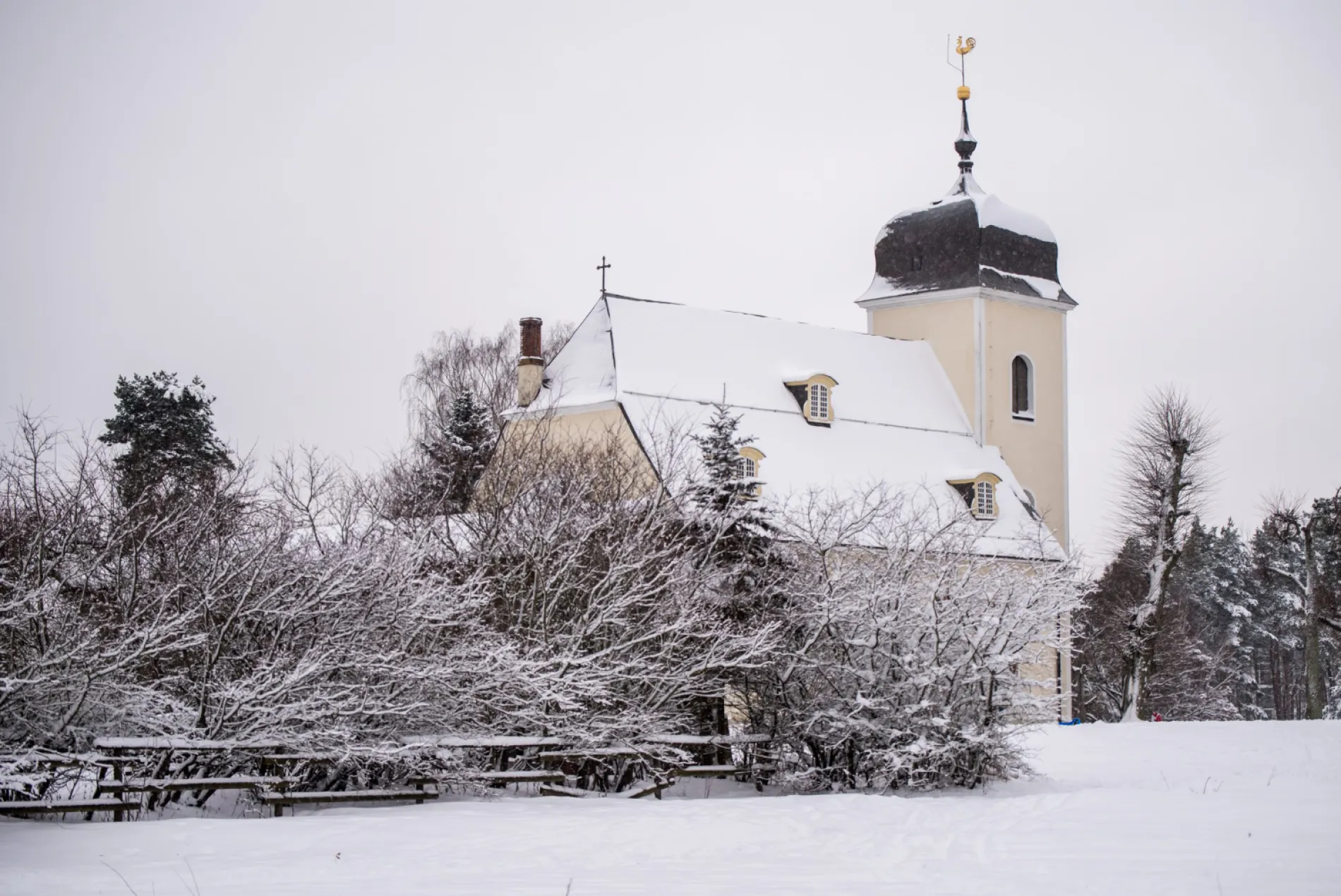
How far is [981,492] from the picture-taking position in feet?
114

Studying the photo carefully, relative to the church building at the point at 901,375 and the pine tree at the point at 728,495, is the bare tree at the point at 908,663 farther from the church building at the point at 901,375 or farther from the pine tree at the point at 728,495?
the church building at the point at 901,375

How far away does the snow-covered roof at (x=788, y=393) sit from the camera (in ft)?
101

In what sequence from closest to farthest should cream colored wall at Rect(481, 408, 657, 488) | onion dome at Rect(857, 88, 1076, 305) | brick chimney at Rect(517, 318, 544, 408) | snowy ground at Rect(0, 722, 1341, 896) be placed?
1. snowy ground at Rect(0, 722, 1341, 896)
2. cream colored wall at Rect(481, 408, 657, 488)
3. brick chimney at Rect(517, 318, 544, 408)
4. onion dome at Rect(857, 88, 1076, 305)

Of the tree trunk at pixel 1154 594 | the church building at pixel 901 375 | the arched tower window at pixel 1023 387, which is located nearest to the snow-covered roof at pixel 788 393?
the church building at pixel 901 375

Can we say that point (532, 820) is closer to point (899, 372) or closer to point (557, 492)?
point (557, 492)

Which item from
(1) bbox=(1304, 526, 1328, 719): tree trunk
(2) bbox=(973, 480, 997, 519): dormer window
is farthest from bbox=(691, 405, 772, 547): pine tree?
(1) bbox=(1304, 526, 1328, 719): tree trunk

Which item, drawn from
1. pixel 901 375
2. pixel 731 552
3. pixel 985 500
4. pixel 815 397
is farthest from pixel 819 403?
pixel 731 552

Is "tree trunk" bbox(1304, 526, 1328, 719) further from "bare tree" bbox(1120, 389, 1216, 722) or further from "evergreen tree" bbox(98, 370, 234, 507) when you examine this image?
"evergreen tree" bbox(98, 370, 234, 507)

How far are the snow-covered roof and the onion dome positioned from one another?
1.69m

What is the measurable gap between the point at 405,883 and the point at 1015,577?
9475 millimetres

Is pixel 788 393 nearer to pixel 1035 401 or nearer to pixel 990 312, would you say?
pixel 990 312

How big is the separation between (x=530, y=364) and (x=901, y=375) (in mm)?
8740

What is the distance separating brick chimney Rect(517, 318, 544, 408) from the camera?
32656 millimetres

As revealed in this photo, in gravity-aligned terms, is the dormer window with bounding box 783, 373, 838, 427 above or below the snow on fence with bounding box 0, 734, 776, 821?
above
